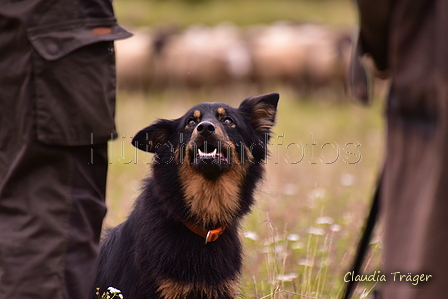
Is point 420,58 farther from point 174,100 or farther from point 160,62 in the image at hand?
point 160,62

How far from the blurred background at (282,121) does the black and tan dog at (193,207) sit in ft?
0.76

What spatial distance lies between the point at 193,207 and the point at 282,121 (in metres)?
6.58

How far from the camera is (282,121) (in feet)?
31.1

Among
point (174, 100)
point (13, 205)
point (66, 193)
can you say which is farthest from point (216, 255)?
point (174, 100)

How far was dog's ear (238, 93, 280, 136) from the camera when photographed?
11.1 feet

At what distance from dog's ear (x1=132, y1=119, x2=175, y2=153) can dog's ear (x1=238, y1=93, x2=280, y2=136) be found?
526 millimetres

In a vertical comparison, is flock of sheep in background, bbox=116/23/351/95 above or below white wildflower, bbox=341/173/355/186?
above

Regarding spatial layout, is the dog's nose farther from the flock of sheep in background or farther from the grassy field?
the flock of sheep in background

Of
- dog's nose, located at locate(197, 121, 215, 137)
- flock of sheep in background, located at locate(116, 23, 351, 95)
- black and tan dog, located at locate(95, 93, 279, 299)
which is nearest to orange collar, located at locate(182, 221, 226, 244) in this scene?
black and tan dog, located at locate(95, 93, 279, 299)

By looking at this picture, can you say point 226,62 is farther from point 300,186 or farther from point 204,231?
point 204,231

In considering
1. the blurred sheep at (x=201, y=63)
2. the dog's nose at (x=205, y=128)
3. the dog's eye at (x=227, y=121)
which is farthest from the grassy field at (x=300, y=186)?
the dog's nose at (x=205, y=128)

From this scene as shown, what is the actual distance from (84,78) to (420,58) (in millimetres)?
1512

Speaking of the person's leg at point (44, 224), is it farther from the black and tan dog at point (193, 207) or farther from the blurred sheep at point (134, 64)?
the blurred sheep at point (134, 64)

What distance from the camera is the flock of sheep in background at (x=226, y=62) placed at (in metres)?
11.5
